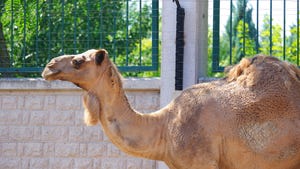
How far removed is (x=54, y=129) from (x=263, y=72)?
13.8 feet

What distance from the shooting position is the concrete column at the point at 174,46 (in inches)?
447

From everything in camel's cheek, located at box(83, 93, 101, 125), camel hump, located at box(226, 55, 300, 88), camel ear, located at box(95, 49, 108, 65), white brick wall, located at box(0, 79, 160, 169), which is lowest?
white brick wall, located at box(0, 79, 160, 169)

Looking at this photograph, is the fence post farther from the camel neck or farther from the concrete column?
the camel neck

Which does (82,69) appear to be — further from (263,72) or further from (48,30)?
(48,30)

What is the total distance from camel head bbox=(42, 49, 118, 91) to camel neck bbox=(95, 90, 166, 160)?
0.76 feet

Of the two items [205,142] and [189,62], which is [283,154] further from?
[189,62]

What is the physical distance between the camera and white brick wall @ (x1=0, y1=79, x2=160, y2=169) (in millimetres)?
11500

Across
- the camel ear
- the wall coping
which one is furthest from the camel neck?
the wall coping

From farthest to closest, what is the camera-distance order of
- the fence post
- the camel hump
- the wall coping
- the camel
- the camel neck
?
the wall coping → the fence post → the camel neck → the camel hump → the camel

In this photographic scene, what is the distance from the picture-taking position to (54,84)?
11703 mm

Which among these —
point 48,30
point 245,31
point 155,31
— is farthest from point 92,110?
point 245,31

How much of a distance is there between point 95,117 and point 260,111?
66.2 inches

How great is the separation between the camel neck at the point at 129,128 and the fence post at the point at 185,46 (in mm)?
2725

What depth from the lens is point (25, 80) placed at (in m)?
11.8
